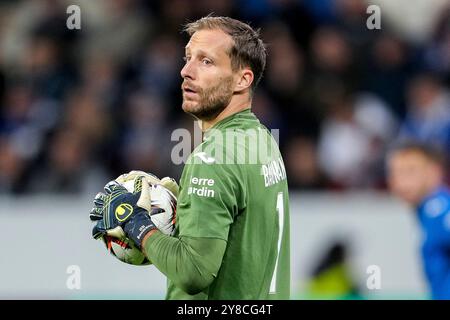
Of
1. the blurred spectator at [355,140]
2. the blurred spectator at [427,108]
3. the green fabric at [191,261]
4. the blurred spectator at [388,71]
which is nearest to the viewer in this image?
the green fabric at [191,261]

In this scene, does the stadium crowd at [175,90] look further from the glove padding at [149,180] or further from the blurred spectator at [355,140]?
the glove padding at [149,180]

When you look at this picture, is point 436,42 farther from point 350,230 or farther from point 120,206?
point 120,206

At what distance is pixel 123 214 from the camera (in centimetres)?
407

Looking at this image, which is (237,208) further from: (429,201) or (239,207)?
(429,201)

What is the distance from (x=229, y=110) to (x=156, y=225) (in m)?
0.61

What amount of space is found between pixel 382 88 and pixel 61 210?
4.07 meters

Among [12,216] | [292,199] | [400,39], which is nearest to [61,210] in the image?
[12,216]

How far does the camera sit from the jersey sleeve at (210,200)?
3.81 meters

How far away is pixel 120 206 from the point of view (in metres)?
4.09

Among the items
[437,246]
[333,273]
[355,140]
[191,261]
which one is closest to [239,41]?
[191,261]

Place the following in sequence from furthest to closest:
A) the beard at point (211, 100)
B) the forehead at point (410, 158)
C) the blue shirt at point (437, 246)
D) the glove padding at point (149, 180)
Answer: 1. the forehead at point (410, 158)
2. the blue shirt at point (437, 246)
3. the glove padding at point (149, 180)
4. the beard at point (211, 100)

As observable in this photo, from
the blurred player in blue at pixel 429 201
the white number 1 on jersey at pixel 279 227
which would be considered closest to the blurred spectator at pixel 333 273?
the blurred player in blue at pixel 429 201

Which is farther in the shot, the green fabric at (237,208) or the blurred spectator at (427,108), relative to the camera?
the blurred spectator at (427,108)
